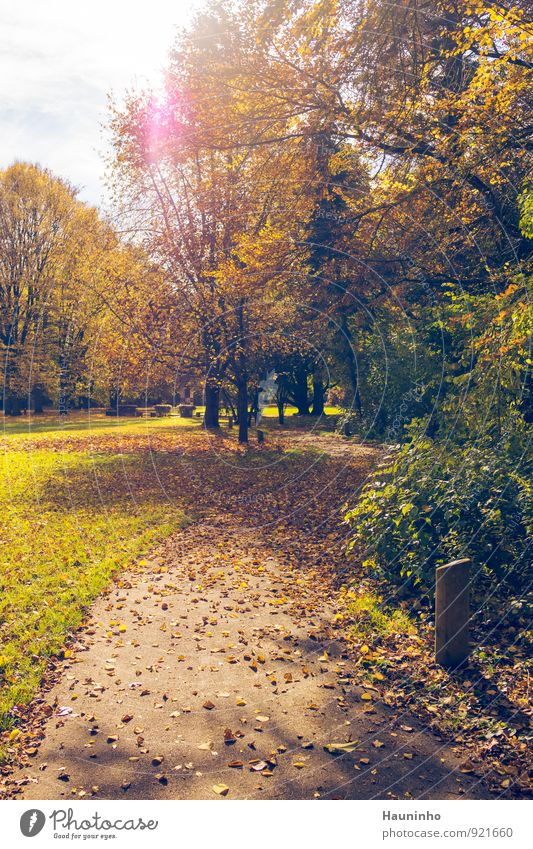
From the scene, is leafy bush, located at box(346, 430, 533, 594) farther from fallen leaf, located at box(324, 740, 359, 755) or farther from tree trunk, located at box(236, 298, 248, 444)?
tree trunk, located at box(236, 298, 248, 444)

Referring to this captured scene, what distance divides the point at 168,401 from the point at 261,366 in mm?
39323

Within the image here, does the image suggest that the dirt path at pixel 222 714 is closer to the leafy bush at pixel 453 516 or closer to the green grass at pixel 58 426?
the leafy bush at pixel 453 516

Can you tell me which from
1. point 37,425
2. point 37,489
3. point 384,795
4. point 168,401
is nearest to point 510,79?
point 384,795

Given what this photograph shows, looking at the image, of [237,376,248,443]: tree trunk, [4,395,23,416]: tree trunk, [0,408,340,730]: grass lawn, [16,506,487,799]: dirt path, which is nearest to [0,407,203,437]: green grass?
[4,395,23,416]: tree trunk

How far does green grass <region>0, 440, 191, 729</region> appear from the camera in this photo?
7332 mm

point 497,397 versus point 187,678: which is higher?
point 497,397

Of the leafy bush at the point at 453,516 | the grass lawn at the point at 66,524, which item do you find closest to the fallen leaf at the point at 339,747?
the grass lawn at the point at 66,524

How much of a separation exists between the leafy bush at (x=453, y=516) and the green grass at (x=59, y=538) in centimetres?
413

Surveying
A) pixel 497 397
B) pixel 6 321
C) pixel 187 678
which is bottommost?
pixel 187 678

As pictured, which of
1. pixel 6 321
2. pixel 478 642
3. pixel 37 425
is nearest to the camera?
pixel 478 642

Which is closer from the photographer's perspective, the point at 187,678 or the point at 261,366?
the point at 187,678

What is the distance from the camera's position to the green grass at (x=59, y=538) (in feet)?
24.1

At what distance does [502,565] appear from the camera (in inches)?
312

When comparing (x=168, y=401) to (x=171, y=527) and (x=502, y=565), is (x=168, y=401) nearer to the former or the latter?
(x=171, y=527)
